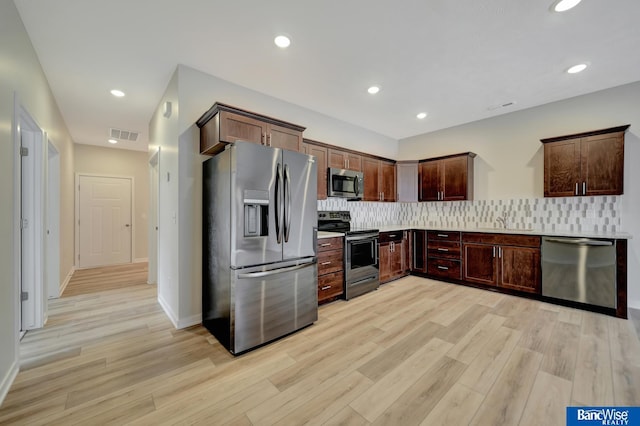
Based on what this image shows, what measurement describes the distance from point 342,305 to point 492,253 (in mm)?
2407

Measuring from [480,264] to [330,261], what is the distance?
240 cm

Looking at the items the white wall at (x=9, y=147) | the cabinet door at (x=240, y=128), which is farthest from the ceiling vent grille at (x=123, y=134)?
the cabinet door at (x=240, y=128)

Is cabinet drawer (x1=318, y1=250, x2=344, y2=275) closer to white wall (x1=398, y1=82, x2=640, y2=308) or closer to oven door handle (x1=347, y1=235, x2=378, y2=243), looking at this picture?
oven door handle (x1=347, y1=235, x2=378, y2=243)

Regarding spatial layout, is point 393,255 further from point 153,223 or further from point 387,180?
point 153,223

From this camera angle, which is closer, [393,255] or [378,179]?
[393,255]

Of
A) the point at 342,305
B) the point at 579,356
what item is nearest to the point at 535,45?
the point at 579,356

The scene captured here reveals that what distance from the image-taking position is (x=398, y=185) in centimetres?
523

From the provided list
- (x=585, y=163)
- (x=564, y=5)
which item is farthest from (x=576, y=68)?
(x=564, y=5)

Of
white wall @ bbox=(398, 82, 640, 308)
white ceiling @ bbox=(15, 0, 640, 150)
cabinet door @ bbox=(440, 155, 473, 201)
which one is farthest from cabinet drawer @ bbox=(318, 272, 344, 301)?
white wall @ bbox=(398, 82, 640, 308)

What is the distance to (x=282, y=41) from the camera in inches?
98.1

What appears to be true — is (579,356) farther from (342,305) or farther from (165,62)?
(165,62)

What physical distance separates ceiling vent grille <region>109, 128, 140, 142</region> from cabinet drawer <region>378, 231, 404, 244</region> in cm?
509

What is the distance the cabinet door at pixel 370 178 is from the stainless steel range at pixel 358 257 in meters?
0.85

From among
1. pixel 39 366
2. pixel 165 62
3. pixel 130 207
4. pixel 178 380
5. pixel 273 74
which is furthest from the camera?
pixel 130 207
